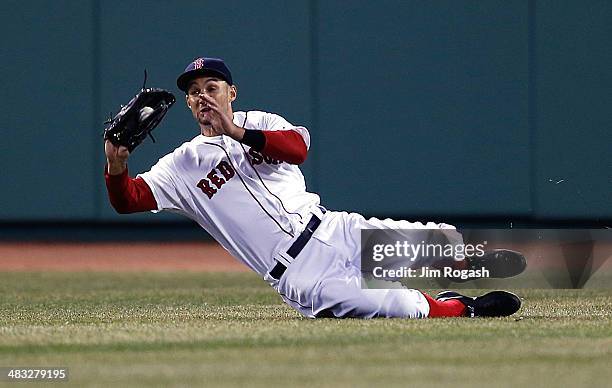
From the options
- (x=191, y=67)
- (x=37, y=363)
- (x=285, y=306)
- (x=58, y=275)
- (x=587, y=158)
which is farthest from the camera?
(x=587, y=158)

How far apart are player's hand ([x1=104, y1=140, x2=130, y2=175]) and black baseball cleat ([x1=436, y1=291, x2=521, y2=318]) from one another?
146 centimetres

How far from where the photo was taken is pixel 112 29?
1008 cm

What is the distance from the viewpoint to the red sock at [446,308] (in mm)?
5121

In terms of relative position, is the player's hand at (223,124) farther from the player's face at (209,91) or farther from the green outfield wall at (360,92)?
the green outfield wall at (360,92)

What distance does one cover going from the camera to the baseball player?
5.08 metres

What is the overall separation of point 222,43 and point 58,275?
237cm

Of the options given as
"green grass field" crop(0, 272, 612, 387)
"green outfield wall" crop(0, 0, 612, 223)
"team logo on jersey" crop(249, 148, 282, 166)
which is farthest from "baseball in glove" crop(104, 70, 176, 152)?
"green outfield wall" crop(0, 0, 612, 223)

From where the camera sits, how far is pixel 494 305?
5.10m

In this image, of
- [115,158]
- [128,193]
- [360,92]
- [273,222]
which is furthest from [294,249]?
[360,92]

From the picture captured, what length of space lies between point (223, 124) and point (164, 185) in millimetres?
526

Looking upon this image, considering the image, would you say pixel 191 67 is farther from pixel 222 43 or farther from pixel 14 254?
pixel 14 254

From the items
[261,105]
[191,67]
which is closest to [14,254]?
[261,105]

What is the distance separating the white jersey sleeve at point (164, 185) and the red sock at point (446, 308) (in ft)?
3.59

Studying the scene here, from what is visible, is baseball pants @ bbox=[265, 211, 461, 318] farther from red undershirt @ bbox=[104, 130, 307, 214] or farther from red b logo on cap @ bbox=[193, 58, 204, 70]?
red b logo on cap @ bbox=[193, 58, 204, 70]
